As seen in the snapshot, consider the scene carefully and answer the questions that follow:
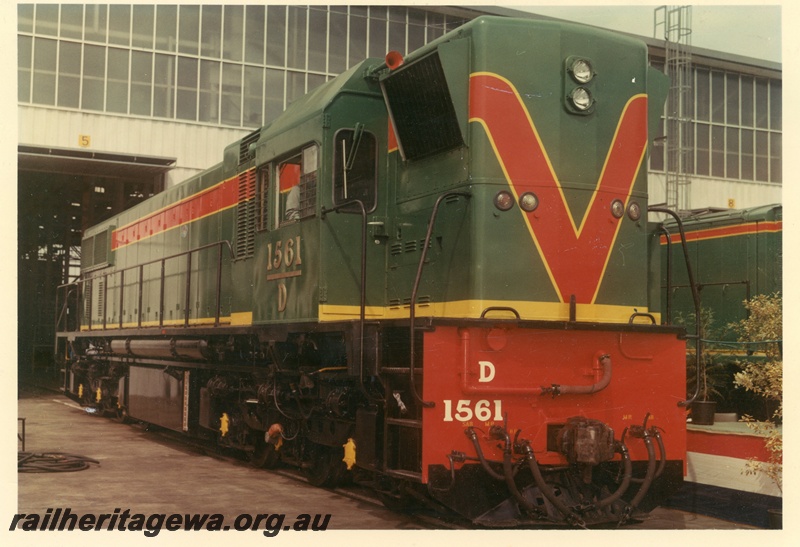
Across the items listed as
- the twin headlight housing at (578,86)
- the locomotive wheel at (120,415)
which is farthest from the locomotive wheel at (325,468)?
the locomotive wheel at (120,415)

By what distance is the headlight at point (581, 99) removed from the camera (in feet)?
21.7

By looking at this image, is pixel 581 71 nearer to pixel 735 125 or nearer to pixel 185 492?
pixel 185 492

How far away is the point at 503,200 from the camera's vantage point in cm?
643

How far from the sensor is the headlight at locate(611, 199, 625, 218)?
6.77 metres

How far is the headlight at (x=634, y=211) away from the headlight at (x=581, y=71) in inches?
41.1

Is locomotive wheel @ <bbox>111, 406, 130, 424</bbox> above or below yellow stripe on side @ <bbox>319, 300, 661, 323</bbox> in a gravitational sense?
below

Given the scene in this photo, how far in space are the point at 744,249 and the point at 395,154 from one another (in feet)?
21.8

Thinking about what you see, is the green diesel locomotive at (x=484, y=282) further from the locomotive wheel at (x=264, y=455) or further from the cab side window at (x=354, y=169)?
the locomotive wheel at (x=264, y=455)

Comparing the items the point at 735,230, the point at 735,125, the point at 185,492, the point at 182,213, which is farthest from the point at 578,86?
the point at 735,125

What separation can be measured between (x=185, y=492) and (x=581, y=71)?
511 centimetres

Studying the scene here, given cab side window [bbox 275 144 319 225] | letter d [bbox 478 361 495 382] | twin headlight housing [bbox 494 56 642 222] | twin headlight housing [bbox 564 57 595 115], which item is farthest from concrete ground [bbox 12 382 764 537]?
twin headlight housing [bbox 564 57 595 115]

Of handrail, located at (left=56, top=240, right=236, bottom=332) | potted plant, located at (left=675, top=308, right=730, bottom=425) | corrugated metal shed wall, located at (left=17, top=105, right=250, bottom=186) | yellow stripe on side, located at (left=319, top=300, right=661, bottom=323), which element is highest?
corrugated metal shed wall, located at (left=17, top=105, right=250, bottom=186)

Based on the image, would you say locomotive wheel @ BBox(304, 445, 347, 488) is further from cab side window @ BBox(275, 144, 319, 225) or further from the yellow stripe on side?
cab side window @ BBox(275, 144, 319, 225)

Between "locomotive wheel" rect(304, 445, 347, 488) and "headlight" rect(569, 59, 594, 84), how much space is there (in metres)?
3.92
